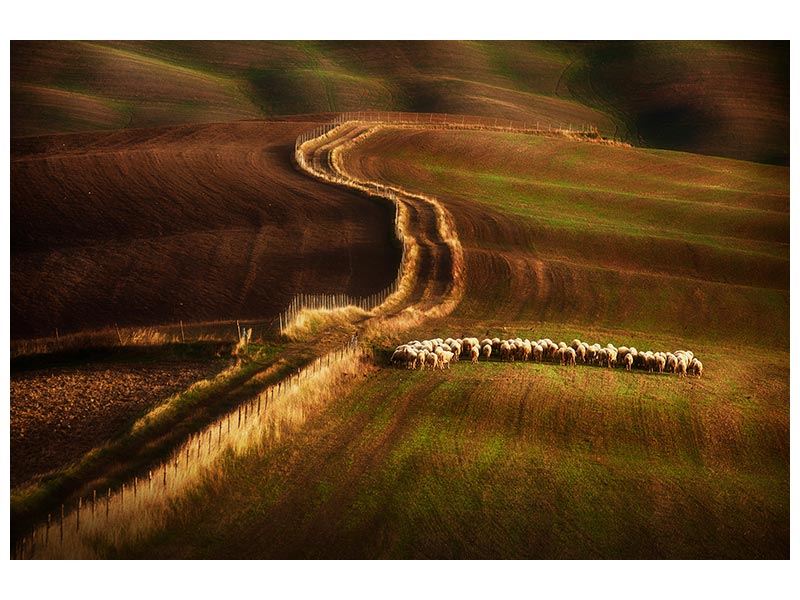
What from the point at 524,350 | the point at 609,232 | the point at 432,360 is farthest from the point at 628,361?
the point at 609,232

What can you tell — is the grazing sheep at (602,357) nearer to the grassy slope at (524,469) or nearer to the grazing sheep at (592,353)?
the grazing sheep at (592,353)

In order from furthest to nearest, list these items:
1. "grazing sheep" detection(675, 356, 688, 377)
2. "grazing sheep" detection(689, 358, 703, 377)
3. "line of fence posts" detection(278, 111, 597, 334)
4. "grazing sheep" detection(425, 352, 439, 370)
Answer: "line of fence posts" detection(278, 111, 597, 334) < "grazing sheep" detection(689, 358, 703, 377) < "grazing sheep" detection(675, 356, 688, 377) < "grazing sheep" detection(425, 352, 439, 370)

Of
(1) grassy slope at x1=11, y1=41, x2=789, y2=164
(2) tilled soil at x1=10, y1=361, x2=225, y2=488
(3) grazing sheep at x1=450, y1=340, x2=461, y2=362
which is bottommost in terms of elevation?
(3) grazing sheep at x1=450, y1=340, x2=461, y2=362

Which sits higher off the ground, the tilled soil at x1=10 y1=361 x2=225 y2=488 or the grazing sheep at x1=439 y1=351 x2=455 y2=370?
the tilled soil at x1=10 y1=361 x2=225 y2=488

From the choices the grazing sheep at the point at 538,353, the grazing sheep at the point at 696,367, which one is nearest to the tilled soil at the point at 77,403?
the grazing sheep at the point at 538,353

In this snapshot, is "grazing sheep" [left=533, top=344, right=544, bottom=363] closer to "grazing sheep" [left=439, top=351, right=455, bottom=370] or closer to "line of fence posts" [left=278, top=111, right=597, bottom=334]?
"grazing sheep" [left=439, top=351, right=455, bottom=370]

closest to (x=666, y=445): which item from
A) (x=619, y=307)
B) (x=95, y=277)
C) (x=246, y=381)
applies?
(x=246, y=381)

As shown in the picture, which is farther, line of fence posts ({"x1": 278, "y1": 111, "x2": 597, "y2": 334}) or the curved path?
the curved path

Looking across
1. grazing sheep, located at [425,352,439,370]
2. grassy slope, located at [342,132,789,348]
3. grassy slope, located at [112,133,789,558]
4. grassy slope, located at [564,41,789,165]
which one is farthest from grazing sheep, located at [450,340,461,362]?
grassy slope, located at [564,41,789,165]
